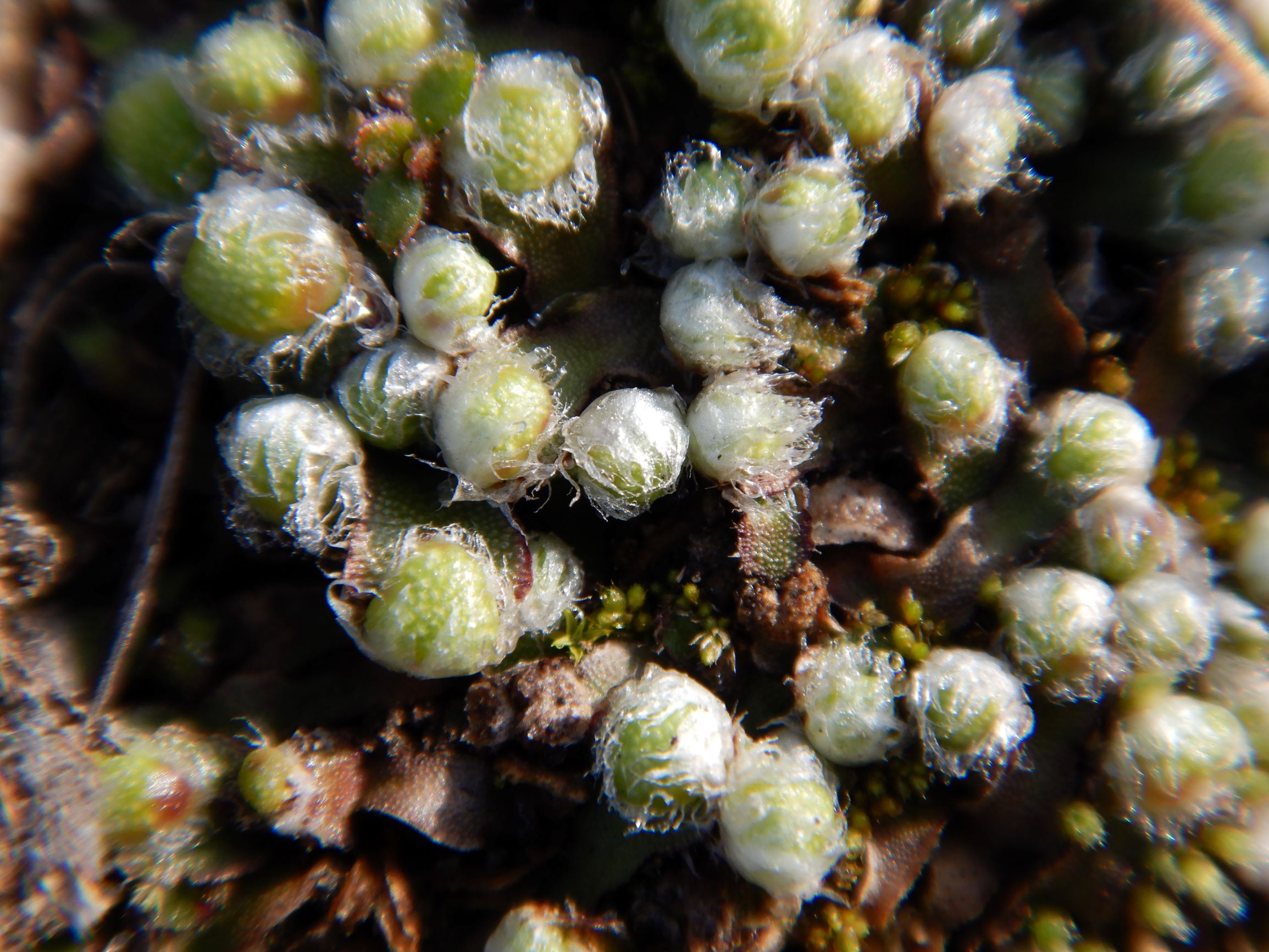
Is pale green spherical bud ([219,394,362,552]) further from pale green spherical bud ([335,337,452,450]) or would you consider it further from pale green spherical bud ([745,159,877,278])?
pale green spherical bud ([745,159,877,278])

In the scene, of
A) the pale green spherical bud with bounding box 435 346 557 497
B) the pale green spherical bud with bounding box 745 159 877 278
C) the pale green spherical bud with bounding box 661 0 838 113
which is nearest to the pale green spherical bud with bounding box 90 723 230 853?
the pale green spherical bud with bounding box 435 346 557 497

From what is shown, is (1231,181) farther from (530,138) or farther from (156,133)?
(156,133)

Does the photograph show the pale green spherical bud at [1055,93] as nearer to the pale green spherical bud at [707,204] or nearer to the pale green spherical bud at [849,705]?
the pale green spherical bud at [707,204]

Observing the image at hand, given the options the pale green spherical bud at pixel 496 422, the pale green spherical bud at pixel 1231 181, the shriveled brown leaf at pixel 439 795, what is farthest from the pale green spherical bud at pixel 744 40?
the shriveled brown leaf at pixel 439 795

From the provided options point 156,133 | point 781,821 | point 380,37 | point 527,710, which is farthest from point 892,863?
point 156,133

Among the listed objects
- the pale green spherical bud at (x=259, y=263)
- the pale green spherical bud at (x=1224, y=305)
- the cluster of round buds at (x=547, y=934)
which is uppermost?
the pale green spherical bud at (x=259, y=263)
